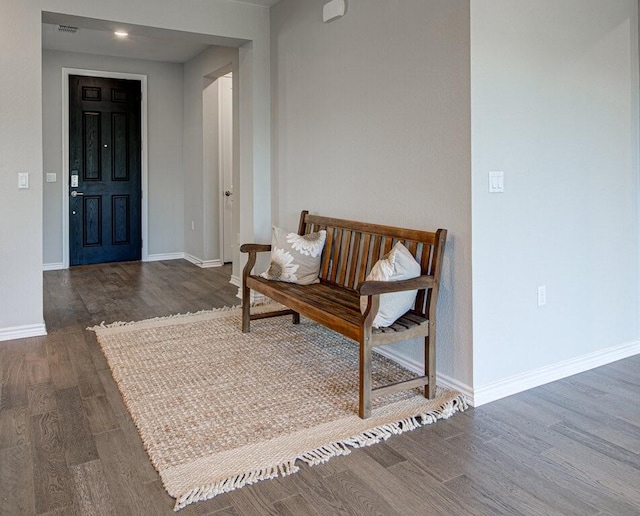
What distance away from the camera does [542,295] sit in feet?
9.43

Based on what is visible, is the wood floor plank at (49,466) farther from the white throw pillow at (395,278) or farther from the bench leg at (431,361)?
the bench leg at (431,361)

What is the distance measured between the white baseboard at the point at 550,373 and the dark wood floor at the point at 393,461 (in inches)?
2.1

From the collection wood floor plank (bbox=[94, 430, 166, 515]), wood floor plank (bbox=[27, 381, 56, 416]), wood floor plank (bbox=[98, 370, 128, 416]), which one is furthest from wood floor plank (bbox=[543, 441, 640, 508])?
wood floor plank (bbox=[27, 381, 56, 416])

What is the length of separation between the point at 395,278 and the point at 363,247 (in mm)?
704

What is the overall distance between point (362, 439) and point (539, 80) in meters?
2.01

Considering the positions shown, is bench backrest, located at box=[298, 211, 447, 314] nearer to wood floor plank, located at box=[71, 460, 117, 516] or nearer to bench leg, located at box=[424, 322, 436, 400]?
bench leg, located at box=[424, 322, 436, 400]

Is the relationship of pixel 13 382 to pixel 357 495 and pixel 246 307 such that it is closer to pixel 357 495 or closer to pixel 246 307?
pixel 246 307

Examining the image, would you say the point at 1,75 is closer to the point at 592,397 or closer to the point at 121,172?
the point at 121,172

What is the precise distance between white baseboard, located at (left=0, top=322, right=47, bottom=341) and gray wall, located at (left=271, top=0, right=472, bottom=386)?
2.02 meters

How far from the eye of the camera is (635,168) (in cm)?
335

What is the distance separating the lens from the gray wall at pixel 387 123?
8.69ft

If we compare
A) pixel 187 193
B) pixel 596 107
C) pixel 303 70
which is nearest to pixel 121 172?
pixel 187 193

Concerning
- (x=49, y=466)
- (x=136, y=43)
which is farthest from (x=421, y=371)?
(x=136, y=43)

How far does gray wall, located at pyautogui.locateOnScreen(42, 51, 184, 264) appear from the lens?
6.42m
